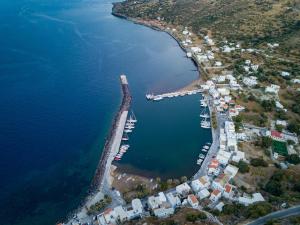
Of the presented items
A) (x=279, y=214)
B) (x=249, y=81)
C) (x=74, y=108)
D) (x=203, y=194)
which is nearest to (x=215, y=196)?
(x=203, y=194)

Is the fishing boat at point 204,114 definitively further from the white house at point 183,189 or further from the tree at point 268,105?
the white house at point 183,189

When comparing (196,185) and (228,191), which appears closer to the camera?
(228,191)

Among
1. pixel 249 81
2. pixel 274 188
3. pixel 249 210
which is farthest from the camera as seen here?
pixel 249 81

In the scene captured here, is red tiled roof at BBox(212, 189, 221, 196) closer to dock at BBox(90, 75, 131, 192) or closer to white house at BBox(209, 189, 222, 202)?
white house at BBox(209, 189, 222, 202)

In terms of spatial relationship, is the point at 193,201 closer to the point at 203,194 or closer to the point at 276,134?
the point at 203,194

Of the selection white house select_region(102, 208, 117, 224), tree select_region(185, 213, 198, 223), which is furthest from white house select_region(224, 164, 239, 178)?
white house select_region(102, 208, 117, 224)

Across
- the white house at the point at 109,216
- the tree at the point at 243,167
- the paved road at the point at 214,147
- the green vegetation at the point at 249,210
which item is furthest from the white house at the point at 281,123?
the white house at the point at 109,216

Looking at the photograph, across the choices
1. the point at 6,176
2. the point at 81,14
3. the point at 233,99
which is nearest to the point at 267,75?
the point at 233,99

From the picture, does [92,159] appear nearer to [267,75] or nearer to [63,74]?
[63,74]
